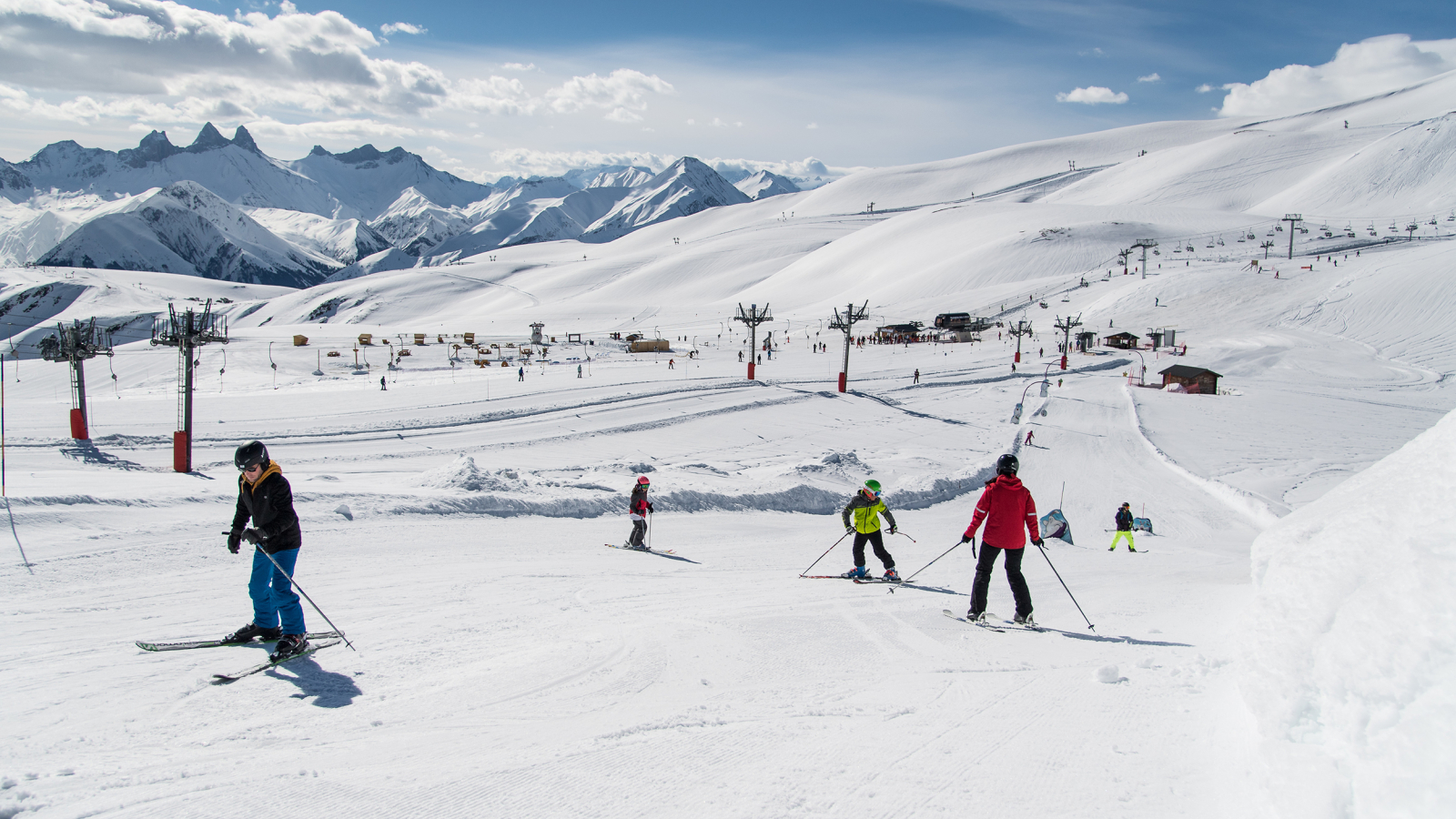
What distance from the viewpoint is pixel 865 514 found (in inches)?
369

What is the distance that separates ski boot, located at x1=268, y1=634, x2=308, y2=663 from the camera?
17.4ft

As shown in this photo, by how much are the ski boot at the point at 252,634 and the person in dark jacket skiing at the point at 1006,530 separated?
5.84 meters

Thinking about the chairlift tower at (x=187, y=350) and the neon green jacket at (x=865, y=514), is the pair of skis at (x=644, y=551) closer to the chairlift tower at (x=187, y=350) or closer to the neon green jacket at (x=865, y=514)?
the neon green jacket at (x=865, y=514)

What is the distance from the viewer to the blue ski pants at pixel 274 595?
5566 millimetres

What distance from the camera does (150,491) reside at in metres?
10.8

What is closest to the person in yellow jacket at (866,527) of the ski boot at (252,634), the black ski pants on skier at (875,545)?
the black ski pants on skier at (875,545)

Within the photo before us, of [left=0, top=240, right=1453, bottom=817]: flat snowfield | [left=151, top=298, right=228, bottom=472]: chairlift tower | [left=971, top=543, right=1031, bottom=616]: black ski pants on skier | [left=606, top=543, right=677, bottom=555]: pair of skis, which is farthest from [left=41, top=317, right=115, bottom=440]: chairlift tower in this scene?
[left=971, top=543, right=1031, bottom=616]: black ski pants on skier

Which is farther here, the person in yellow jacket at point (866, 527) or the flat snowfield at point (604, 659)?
the person in yellow jacket at point (866, 527)

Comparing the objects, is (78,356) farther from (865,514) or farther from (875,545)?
(875,545)

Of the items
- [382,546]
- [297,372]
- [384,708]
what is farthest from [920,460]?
[297,372]

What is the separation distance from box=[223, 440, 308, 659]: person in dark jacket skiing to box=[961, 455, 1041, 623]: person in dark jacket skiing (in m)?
5.64

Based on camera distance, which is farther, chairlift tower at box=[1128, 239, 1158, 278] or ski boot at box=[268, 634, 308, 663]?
chairlift tower at box=[1128, 239, 1158, 278]

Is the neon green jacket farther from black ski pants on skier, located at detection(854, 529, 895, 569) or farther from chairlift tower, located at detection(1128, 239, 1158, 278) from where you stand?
chairlift tower, located at detection(1128, 239, 1158, 278)

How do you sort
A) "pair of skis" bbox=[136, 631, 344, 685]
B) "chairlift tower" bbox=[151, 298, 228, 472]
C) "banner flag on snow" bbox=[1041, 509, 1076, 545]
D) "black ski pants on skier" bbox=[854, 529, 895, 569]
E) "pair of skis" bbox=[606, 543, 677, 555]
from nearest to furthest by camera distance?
1. "pair of skis" bbox=[136, 631, 344, 685]
2. "black ski pants on skier" bbox=[854, 529, 895, 569]
3. "pair of skis" bbox=[606, 543, 677, 555]
4. "banner flag on snow" bbox=[1041, 509, 1076, 545]
5. "chairlift tower" bbox=[151, 298, 228, 472]
